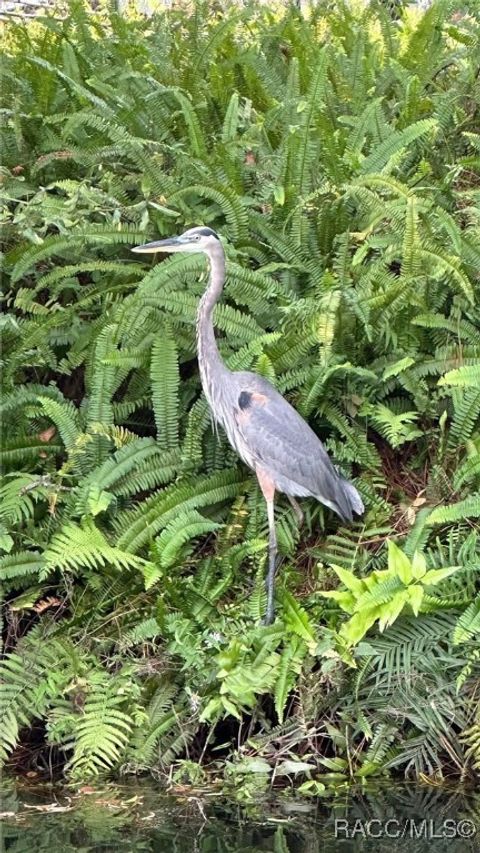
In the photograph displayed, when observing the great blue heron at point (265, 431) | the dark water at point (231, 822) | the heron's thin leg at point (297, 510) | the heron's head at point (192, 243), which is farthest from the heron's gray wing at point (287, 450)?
the dark water at point (231, 822)

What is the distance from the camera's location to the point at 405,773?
3.87m

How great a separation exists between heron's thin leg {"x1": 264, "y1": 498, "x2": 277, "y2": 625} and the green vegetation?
0.20ft

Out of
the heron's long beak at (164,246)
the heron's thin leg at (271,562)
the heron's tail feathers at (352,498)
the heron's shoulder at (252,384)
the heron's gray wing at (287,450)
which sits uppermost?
the heron's long beak at (164,246)

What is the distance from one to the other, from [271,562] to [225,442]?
820 millimetres

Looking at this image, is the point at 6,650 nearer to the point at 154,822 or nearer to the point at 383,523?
the point at 154,822

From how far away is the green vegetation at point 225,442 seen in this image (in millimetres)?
3975

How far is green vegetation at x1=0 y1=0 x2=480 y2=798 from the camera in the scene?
3975 millimetres

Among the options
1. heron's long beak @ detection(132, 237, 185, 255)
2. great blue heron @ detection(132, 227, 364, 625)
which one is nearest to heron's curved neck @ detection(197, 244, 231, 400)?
great blue heron @ detection(132, 227, 364, 625)

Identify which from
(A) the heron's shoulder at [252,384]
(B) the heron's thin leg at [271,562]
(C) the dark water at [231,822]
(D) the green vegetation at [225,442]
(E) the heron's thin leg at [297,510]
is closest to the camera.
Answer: (C) the dark water at [231,822]

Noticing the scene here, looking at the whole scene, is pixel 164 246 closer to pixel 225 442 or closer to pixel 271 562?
pixel 225 442

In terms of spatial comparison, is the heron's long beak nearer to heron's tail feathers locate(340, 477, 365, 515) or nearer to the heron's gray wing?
the heron's gray wing

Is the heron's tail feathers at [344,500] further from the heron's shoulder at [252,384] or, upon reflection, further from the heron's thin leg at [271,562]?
the heron's shoulder at [252,384]

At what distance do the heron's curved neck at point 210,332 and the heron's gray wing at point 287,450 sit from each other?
0.62 ft

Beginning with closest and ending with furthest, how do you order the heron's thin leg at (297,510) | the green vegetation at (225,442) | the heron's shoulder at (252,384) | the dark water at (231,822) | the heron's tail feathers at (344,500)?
1. the dark water at (231,822)
2. the green vegetation at (225,442)
3. the heron's tail feathers at (344,500)
4. the heron's shoulder at (252,384)
5. the heron's thin leg at (297,510)
